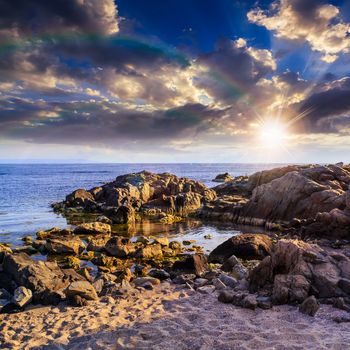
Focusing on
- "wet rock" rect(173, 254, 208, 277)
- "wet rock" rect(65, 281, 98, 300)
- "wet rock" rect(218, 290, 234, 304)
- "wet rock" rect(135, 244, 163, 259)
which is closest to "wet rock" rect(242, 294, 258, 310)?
"wet rock" rect(218, 290, 234, 304)

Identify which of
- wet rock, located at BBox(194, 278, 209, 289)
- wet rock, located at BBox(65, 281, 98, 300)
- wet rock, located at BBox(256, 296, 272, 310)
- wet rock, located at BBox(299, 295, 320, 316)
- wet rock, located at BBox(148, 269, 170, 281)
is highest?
wet rock, located at BBox(299, 295, 320, 316)

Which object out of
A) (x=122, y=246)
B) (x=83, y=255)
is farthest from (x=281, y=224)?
(x=83, y=255)

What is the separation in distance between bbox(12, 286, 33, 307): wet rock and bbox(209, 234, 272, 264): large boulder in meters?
12.9

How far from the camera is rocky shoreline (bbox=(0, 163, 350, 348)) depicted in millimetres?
14156

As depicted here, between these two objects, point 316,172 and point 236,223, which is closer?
point 236,223

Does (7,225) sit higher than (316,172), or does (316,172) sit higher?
(316,172)

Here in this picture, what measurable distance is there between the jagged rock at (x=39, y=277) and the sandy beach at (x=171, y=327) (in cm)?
82

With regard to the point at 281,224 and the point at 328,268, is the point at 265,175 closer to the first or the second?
the point at 281,224

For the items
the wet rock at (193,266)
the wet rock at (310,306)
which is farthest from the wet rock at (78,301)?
the wet rock at (310,306)

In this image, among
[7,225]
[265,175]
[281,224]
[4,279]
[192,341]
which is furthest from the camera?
[265,175]

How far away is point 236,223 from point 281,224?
656 centimetres

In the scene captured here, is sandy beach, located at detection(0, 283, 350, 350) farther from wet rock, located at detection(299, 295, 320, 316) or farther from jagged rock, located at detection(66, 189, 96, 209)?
jagged rock, located at detection(66, 189, 96, 209)

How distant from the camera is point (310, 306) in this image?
1224 cm

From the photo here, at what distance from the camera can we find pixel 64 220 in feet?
154
